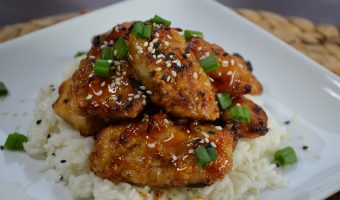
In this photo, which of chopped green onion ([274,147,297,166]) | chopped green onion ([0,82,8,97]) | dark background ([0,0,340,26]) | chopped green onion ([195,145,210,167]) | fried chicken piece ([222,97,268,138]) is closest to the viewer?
chopped green onion ([195,145,210,167])

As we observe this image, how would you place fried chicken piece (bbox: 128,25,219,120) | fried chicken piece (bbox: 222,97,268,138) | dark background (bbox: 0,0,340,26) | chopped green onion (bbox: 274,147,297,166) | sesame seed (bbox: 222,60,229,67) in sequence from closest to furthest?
fried chicken piece (bbox: 128,25,219,120) → fried chicken piece (bbox: 222,97,268,138) → chopped green onion (bbox: 274,147,297,166) → sesame seed (bbox: 222,60,229,67) → dark background (bbox: 0,0,340,26)

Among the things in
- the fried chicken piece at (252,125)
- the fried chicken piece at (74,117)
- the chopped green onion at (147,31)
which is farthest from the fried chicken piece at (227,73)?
the fried chicken piece at (74,117)

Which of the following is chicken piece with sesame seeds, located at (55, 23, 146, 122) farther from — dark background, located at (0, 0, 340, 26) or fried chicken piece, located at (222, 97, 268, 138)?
dark background, located at (0, 0, 340, 26)

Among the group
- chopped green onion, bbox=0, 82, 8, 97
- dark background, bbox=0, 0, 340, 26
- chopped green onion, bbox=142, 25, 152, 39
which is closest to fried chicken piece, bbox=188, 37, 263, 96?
chopped green onion, bbox=142, 25, 152, 39

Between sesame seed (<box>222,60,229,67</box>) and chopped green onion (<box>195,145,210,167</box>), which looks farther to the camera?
sesame seed (<box>222,60,229,67</box>)

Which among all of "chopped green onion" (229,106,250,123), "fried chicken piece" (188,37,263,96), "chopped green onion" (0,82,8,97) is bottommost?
"chopped green onion" (0,82,8,97)

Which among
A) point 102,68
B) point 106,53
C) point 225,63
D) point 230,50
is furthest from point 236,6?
point 102,68
